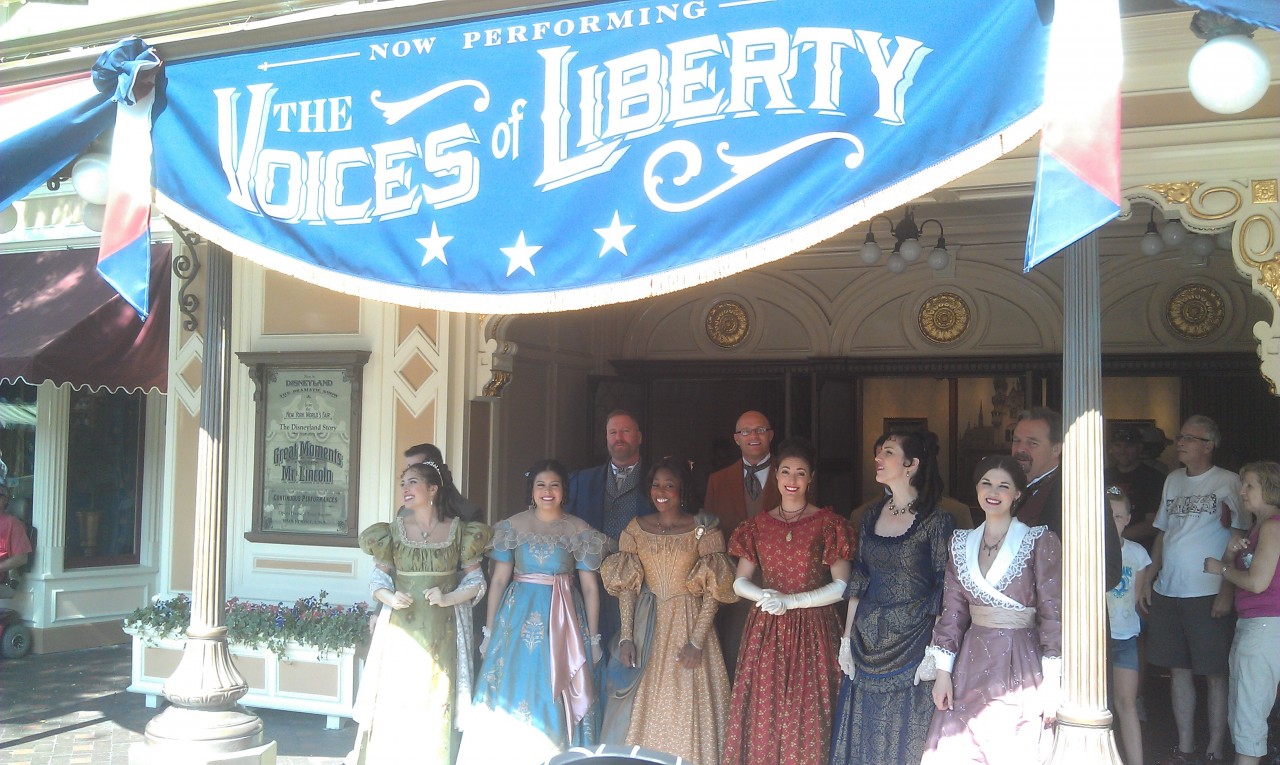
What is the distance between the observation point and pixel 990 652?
14.6 feet

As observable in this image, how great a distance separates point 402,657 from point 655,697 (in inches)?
50.6

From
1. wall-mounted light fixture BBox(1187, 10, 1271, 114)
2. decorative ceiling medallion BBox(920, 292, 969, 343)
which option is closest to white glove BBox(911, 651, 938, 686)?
wall-mounted light fixture BBox(1187, 10, 1271, 114)

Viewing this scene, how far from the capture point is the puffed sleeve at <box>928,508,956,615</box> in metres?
4.86

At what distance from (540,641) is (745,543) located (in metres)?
1.16

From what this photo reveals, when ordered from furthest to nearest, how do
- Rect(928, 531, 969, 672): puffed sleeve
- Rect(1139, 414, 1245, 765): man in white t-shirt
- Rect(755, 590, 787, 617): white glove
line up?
Rect(1139, 414, 1245, 765): man in white t-shirt, Rect(755, 590, 787, 617): white glove, Rect(928, 531, 969, 672): puffed sleeve

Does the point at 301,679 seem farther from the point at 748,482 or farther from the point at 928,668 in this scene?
the point at 928,668

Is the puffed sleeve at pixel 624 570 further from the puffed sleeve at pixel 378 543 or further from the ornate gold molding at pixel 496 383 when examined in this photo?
the ornate gold molding at pixel 496 383

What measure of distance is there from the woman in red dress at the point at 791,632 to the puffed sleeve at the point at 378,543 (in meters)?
1.79

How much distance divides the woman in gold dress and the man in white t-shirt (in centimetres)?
241

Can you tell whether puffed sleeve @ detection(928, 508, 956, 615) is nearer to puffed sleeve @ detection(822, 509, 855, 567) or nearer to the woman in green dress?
puffed sleeve @ detection(822, 509, 855, 567)

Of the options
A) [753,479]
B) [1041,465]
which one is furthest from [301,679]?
[1041,465]

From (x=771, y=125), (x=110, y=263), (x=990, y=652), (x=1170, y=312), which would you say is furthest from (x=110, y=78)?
(x=1170, y=312)

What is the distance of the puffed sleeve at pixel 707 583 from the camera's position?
5.45m

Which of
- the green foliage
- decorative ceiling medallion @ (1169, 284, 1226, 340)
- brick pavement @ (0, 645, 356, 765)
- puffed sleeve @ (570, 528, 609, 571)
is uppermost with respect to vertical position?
decorative ceiling medallion @ (1169, 284, 1226, 340)
